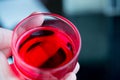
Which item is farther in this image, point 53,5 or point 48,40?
point 53,5

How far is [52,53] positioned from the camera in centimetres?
56

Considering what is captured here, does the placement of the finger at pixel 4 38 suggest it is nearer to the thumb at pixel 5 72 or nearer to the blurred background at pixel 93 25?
the thumb at pixel 5 72

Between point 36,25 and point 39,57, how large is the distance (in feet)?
0.18

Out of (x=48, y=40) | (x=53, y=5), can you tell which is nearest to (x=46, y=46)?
(x=48, y=40)

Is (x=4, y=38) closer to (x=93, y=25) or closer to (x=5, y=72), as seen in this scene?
(x=5, y=72)

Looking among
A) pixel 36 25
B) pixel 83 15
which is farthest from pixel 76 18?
pixel 36 25

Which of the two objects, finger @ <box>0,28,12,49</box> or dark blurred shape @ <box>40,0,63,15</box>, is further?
dark blurred shape @ <box>40,0,63,15</box>

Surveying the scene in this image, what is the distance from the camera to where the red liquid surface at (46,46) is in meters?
0.53

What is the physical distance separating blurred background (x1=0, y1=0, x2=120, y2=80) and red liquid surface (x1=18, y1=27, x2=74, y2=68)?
0.39 metres

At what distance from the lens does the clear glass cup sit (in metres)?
0.49

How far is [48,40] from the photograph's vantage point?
0.56 meters

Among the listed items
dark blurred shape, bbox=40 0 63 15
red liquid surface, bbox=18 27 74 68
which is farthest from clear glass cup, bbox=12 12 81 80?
dark blurred shape, bbox=40 0 63 15

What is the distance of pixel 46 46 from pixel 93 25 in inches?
17.2

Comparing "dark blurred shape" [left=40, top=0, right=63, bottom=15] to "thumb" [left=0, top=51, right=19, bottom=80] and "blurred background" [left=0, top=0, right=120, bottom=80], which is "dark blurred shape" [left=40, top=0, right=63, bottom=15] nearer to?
"blurred background" [left=0, top=0, right=120, bottom=80]
